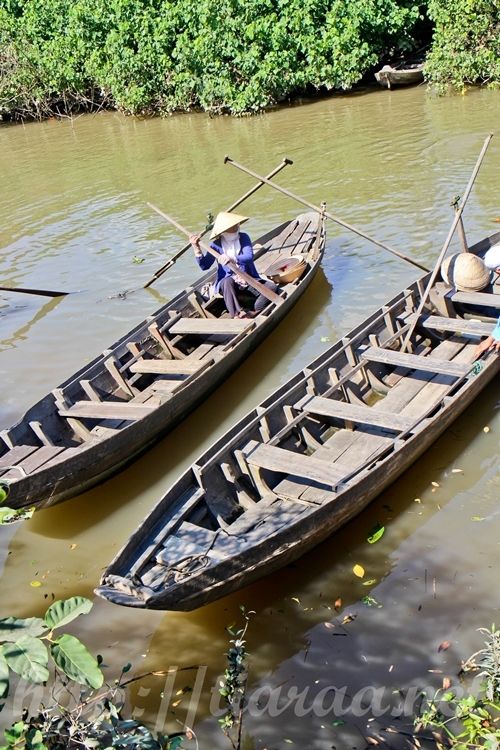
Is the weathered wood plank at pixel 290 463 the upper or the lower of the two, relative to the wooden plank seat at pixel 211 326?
lower

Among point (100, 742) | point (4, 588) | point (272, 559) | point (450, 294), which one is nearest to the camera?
point (100, 742)

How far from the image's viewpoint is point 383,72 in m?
17.8

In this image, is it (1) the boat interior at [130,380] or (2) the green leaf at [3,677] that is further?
(1) the boat interior at [130,380]

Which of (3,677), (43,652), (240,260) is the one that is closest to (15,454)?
(240,260)

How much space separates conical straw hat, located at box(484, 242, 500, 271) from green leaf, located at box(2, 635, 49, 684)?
6261 mm

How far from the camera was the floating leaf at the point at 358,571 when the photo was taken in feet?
16.2

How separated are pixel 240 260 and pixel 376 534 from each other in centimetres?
363

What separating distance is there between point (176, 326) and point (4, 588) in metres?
3.21

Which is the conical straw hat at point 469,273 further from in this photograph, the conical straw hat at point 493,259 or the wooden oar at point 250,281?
the wooden oar at point 250,281

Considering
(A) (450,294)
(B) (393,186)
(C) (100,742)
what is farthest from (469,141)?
(C) (100,742)

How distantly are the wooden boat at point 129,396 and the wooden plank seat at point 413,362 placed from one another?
1.42 metres

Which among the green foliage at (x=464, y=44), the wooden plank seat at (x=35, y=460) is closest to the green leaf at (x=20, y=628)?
the wooden plank seat at (x=35, y=460)

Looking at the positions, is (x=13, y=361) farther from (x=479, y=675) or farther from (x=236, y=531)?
(x=479, y=675)

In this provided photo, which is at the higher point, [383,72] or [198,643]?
[383,72]
